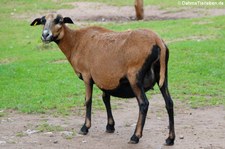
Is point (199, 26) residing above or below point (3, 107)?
below

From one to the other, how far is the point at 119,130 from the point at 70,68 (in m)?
6.08

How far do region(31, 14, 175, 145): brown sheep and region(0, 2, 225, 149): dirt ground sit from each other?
0.27 meters

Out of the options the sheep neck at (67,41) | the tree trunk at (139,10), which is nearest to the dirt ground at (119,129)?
the sheep neck at (67,41)

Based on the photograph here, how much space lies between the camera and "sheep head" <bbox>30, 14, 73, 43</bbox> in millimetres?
9914

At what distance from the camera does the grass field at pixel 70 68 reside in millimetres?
12508

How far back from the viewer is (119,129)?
405 inches

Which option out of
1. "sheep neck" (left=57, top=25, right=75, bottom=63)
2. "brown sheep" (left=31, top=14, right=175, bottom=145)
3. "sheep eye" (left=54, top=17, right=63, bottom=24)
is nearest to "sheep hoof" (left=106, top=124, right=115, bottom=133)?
"brown sheep" (left=31, top=14, right=175, bottom=145)

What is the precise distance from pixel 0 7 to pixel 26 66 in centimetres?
1363

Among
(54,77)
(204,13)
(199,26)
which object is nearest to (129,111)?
(54,77)

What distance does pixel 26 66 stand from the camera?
54.4ft

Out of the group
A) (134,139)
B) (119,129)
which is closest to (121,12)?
(119,129)

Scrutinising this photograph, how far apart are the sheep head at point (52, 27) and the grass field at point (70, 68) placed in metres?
1.87

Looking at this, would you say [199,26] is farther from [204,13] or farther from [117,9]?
[117,9]

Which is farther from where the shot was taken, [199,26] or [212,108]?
[199,26]
